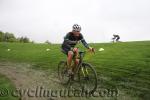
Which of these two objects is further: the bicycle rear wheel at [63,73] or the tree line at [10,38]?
the tree line at [10,38]

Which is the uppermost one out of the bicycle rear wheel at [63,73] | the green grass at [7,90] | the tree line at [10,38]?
the tree line at [10,38]

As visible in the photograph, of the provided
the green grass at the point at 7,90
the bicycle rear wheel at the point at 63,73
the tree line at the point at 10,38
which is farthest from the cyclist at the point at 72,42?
the tree line at the point at 10,38

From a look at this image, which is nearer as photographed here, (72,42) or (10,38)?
(72,42)

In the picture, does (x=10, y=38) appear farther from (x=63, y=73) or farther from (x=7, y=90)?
(x=7, y=90)

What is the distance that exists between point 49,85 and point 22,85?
1.53 metres

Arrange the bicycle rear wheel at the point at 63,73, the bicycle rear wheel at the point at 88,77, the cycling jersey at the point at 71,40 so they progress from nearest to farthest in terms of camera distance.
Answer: the bicycle rear wheel at the point at 88,77
the cycling jersey at the point at 71,40
the bicycle rear wheel at the point at 63,73

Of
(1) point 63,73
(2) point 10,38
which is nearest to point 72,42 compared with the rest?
(1) point 63,73

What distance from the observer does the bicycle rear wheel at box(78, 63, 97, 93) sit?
13906 mm

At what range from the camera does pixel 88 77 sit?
14.5 meters

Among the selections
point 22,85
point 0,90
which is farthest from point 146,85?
point 0,90

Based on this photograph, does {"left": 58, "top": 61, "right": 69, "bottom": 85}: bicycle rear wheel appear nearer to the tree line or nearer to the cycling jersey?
the cycling jersey

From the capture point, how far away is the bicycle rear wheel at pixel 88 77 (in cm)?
1391

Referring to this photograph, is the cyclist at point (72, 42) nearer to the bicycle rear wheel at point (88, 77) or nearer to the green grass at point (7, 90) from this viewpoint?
the bicycle rear wheel at point (88, 77)

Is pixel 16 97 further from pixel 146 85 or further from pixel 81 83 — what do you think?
pixel 146 85
